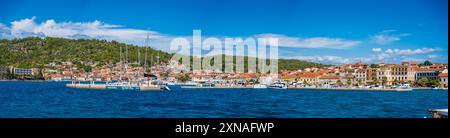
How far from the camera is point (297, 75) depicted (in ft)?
246

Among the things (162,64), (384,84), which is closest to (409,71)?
(384,84)

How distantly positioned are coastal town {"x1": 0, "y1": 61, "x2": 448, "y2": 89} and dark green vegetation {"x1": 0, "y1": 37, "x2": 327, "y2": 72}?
113 inches

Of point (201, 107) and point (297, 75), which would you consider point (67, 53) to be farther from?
point (201, 107)

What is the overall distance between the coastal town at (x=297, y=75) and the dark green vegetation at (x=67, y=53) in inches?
113

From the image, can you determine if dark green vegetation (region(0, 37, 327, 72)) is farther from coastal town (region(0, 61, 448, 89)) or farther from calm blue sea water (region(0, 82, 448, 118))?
calm blue sea water (region(0, 82, 448, 118))

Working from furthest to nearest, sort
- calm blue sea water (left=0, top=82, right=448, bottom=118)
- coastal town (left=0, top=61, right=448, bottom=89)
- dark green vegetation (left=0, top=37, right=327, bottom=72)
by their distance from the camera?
dark green vegetation (left=0, top=37, right=327, bottom=72)
coastal town (left=0, top=61, right=448, bottom=89)
calm blue sea water (left=0, top=82, right=448, bottom=118)

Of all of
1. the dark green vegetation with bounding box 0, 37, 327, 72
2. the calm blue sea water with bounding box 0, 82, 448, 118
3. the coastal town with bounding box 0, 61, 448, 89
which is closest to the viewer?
the calm blue sea water with bounding box 0, 82, 448, 118

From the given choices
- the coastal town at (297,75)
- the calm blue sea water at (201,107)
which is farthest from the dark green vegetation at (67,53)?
the calm blue sea water at (201,107)

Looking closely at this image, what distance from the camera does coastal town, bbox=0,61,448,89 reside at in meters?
62.4

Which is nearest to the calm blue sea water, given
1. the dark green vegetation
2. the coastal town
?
the coastal town

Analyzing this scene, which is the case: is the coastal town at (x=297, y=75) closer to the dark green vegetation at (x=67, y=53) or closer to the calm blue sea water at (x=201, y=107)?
the dark green vegetation at (x=67, y=53)
